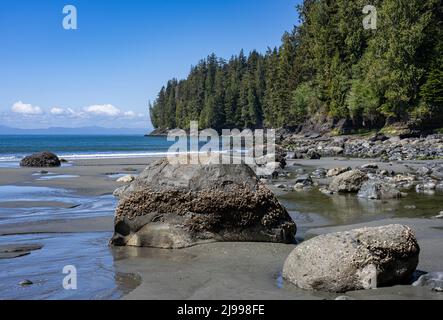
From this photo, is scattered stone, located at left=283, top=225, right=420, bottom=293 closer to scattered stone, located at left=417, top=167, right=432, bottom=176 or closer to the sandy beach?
the sandy beach

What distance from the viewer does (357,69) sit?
62.2 metres

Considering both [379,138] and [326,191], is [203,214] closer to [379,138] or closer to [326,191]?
[326,191]

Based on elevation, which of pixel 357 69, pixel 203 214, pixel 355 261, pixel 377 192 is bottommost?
pixel 377 192

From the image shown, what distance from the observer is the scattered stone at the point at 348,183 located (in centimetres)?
1540

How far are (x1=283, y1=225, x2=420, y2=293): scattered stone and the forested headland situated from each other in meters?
45.9

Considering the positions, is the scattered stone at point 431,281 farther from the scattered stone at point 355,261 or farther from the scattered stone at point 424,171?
the scattered stone at point 424,171

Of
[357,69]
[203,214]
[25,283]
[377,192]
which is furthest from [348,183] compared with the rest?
[357,69]

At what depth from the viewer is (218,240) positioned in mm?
8680

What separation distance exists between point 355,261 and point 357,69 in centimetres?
5969

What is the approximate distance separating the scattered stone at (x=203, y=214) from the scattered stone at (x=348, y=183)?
703 cm

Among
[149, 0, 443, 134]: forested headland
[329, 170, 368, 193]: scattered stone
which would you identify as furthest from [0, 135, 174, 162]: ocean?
[329, 170, 368, 193]: scattered stone

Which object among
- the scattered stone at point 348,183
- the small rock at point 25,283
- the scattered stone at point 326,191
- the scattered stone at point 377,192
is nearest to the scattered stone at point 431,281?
the small rock at point 25,283
